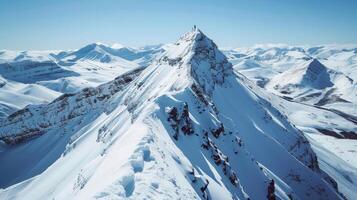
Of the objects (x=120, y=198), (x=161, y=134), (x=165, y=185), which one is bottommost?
(x=161, y=134)

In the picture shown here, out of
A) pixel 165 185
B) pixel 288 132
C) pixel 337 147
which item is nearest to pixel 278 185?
pixel 288 132

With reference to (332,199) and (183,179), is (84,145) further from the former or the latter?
(332,199)

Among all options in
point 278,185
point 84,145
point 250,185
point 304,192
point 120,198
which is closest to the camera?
point 120,198

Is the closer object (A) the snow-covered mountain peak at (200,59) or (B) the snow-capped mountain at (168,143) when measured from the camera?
(B) the snow-capped mountain at (168,143)

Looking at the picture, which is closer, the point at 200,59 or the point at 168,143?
the point at 168,143

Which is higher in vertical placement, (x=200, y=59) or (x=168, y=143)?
(x=168, y=143)

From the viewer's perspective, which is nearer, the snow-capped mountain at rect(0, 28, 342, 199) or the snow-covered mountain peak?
the snow-capped mountain at rect(0, 28, 342, 199)

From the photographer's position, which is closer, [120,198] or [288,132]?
[120,198]

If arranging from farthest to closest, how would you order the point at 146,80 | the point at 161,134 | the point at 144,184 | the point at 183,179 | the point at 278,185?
1. the point at 146,80
2. the point at 278,185
3. the point at 161,134
4. the point at 183,179
5. the point at 144,184
